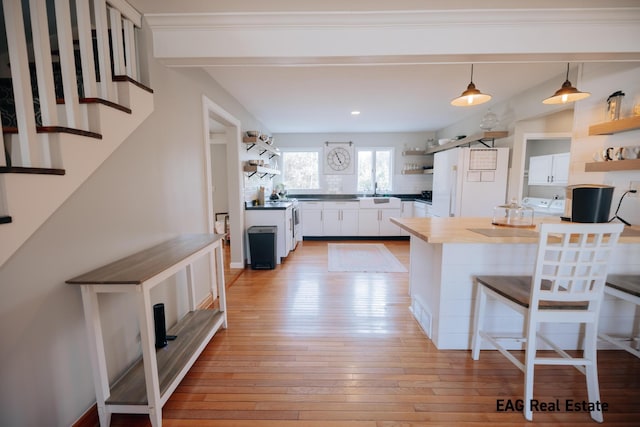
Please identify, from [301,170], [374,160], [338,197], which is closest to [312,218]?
[338,197]

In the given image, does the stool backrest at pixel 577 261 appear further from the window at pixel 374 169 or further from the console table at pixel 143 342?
the window at pixel 374 169

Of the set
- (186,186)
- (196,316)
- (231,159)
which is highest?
(231,159)

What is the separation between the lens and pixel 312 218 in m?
5.59

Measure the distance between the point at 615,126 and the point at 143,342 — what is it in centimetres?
361

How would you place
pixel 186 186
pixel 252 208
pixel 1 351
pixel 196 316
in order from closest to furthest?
pixel 1 351 < pixel 196 316 < pixel 186 186 < pixel 252 208

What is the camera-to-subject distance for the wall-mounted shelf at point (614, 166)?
200 cm

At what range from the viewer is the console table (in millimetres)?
1208

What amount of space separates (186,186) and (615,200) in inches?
148

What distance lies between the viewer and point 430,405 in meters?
1.48

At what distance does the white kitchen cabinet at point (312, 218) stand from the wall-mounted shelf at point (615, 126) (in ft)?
13.5

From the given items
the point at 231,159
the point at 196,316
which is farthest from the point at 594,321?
the point at 231,159

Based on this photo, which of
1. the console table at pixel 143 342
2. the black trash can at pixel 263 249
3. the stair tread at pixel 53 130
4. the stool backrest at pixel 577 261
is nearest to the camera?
the stair tread at pixel 53 130

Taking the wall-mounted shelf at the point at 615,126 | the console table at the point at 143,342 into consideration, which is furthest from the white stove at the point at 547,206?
the console table at the point at 143,342

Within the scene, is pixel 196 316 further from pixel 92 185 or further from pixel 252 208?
pixel 252 208
